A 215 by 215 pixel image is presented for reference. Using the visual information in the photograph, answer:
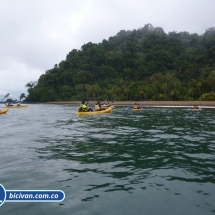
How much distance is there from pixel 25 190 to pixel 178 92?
66.7m

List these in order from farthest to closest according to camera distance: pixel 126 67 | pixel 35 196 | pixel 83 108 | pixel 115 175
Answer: pixel 126 67 → pixel 83 108 → pixel 115 175 → pixel 35 196

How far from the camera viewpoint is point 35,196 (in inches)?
196

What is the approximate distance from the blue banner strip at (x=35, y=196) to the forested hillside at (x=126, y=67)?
7679 centimetres

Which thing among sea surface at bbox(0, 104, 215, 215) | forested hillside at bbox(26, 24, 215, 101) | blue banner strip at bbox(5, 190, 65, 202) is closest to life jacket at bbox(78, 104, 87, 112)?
sea surface at bbox(0, 104, 215, 215)

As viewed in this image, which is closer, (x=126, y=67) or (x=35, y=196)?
(x=35, y=196)

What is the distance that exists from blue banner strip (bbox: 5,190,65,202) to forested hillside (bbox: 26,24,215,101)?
76.8 metres

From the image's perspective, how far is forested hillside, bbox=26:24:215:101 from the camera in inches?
3721

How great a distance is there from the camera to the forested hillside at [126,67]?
94525mm

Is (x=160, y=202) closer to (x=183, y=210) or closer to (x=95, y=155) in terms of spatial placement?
(x=183, y=210)

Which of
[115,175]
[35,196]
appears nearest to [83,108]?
[115,175]

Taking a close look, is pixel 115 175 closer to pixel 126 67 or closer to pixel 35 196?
pixel 35 196

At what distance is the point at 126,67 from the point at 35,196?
117179mm

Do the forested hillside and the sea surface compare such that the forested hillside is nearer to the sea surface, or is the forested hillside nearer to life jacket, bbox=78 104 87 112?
life jacket, bbox=78 104 87 112

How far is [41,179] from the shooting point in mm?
6258
